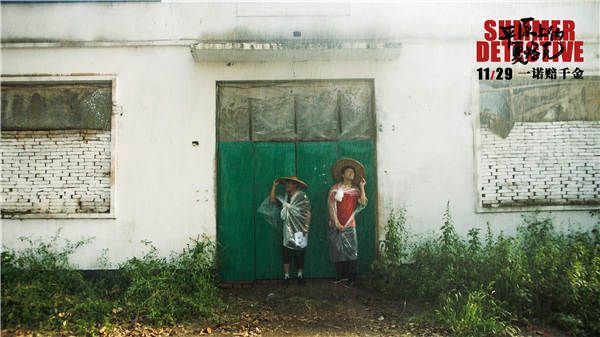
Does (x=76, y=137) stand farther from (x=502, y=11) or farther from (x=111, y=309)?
(x=502, y=11)

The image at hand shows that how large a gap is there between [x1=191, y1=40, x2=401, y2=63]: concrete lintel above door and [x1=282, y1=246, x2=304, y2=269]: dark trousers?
286 cm

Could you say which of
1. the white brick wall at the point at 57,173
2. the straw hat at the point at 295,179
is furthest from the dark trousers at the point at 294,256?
the white brick wall at the point at 57,173

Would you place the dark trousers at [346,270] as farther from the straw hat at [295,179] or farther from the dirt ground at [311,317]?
the straw hat at [295,179]

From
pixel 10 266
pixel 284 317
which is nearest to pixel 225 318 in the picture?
pixel 284 317

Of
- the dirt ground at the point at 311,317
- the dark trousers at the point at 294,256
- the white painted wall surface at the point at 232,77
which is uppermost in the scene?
the white painted wall surface at the point at 232,77

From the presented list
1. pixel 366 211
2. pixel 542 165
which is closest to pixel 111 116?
pixel 366 211

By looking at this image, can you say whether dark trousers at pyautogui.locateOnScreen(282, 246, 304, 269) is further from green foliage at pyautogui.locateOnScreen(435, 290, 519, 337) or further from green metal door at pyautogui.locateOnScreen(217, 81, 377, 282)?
green foliage at pyautogui.locateOnScreen(435, 290, 519, 337)

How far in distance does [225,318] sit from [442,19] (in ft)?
17.8

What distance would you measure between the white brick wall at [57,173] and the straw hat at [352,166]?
3.51 meters

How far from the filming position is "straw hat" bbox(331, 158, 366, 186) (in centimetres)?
672

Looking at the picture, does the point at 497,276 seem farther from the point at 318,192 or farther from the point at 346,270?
the point at 318,192

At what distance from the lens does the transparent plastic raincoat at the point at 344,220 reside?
6.60 metres

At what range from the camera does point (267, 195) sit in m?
7.05

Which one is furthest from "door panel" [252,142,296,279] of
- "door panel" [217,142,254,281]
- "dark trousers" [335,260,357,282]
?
"dark trousers" [335,260,357,282]
